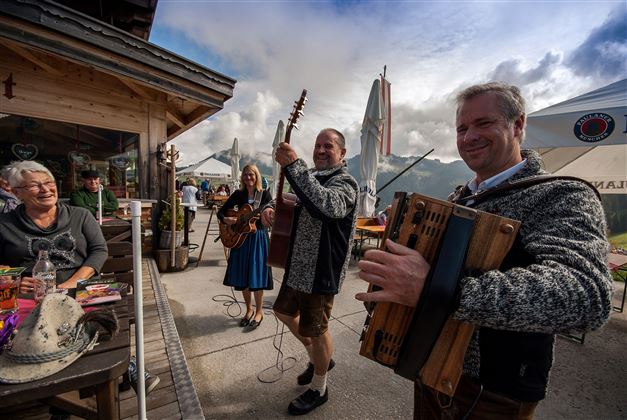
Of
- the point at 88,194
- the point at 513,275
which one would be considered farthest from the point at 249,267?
the point at 88,194

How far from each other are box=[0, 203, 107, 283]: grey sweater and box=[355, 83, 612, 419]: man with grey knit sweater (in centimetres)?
255

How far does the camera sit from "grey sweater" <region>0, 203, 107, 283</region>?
2.08m


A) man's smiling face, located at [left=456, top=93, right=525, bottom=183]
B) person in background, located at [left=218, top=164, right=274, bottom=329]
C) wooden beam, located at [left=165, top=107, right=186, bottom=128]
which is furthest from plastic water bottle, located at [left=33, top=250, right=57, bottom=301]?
wooden beam, located at [left=165, top=107, right=186, bottom=128]

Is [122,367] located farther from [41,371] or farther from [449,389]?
[449,389]

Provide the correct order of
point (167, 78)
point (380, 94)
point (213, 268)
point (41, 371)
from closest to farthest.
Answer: point (41, 371) → point (167, 78) → point (213, 268) → point (380, 94)

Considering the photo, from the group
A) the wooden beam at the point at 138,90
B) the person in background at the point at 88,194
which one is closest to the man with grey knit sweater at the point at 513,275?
the person in background at the point at 88,194

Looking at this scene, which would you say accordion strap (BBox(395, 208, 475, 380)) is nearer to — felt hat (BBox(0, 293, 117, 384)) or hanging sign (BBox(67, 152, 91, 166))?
felt hat (BBox(0, 293, 117, 384))

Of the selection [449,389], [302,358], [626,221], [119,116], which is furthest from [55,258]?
[626,221]

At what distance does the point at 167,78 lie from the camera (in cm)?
394

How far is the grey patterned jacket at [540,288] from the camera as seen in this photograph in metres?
0.74

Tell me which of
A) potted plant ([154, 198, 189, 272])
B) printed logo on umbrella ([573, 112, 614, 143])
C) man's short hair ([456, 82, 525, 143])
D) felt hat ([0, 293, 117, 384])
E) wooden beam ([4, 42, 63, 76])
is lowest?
potted plant ([154, 198, 189, 272])

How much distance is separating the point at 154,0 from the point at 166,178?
3.50m

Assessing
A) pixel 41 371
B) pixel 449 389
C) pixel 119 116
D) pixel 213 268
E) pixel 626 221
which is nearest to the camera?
pixel 449 389

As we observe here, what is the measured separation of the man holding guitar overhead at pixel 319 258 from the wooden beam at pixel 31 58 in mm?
4025
